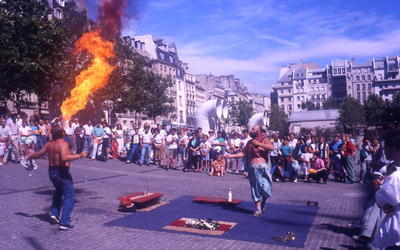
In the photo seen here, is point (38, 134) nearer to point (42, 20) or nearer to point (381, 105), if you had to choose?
point (42, 20)

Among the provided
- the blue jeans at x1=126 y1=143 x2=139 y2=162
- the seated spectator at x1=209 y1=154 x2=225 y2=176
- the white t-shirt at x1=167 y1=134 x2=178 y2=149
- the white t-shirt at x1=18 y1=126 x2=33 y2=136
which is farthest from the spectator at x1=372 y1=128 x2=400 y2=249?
the blue jeans at x1=126 y1=143 x2=139 y2=162

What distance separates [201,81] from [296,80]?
128 feet

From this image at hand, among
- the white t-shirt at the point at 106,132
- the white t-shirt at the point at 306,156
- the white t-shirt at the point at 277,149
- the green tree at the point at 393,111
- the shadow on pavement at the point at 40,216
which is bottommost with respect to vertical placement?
the shadow on pavement at the point at 40,216

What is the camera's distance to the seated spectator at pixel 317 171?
14867mm

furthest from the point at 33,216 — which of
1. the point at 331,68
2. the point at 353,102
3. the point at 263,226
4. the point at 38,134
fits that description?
Result: the point at 331,68

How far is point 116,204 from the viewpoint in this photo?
9781 mm

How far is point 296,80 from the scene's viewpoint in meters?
130

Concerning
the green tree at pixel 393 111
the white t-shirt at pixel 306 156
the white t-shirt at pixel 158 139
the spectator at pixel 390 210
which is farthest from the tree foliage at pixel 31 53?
the green tree at pixel 393 111

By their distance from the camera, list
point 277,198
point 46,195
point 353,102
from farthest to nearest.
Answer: point 353,102, point 277,198, point 46,195

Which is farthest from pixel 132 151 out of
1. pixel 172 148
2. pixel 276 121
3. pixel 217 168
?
pixel 276 121

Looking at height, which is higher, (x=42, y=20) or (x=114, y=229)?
(x=42, y=20)

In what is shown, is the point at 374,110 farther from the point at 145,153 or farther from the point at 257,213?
the point at 257,213

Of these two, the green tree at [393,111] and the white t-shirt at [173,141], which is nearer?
the white t-shirt at [173,141]

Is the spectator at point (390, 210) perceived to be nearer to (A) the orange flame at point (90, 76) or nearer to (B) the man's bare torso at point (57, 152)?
(B) the man's bare torso at point (57, 152)
